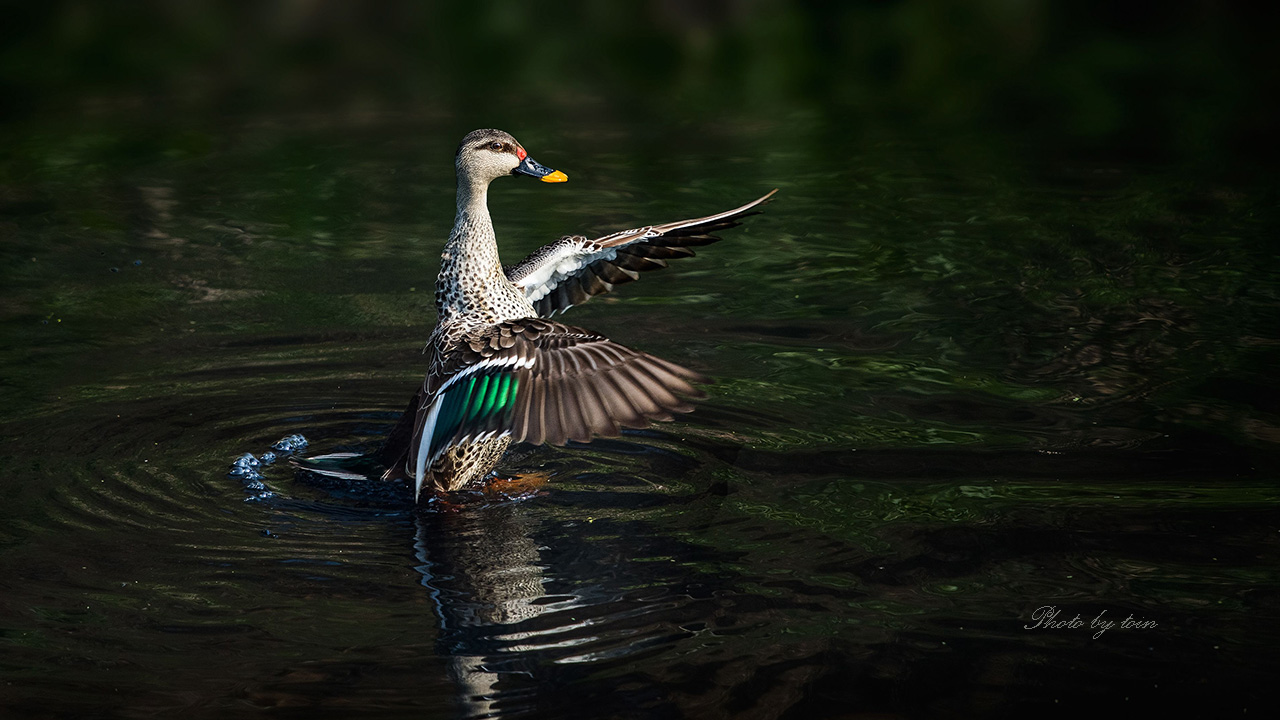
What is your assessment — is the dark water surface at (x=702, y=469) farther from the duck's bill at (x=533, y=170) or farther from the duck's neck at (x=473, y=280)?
the duck's bill at (x=533, y=170)

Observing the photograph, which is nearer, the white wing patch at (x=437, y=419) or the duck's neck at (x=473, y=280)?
the white wing patch at (x=437, y=419)

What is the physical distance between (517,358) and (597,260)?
61.3 inches

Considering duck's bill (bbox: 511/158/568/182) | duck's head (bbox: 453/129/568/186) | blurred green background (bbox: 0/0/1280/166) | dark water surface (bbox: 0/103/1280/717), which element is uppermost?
blurred green background (bbox: 0/0/1280/166)

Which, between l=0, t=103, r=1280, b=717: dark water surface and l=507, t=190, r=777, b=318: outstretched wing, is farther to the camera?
l=507, t=190, r=777, b=318: outstretched wing

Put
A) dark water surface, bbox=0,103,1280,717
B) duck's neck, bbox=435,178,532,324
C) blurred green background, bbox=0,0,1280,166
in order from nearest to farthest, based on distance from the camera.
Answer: dark water surface, bbox=0,103,1280,717, duck's neck, bbox=435,178,532,324, blurred green background, bbox=0,0,1280,166

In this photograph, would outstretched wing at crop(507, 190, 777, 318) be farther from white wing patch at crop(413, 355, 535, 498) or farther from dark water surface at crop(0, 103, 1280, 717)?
white wing patch at crop(413, 355, 535, 498)

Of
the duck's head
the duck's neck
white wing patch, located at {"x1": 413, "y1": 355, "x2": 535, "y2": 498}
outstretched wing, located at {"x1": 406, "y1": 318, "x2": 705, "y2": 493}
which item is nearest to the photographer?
outstretched wing, located at {"x1": 406, "y1": 318, "x2": 705, "y2": 493}

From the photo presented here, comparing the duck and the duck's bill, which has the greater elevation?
the duck's bill

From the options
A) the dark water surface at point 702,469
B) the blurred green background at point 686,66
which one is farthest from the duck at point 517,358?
the blurred green background at point 686,66

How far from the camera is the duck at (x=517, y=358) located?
5.44m

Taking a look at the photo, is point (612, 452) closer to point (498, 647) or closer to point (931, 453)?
point (931, 453)

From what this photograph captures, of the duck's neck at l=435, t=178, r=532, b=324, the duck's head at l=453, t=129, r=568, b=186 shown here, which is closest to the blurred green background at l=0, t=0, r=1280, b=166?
the duck's head at l=453, t=129, r=568, b=186

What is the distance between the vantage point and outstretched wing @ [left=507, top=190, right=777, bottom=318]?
683 centimetres

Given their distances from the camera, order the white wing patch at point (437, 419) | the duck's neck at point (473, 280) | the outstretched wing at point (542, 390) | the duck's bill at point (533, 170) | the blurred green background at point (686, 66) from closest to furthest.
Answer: the outstretched wing at point (542, 390) < the white wing patch at point (437, 419) < the duck's neck at point (473, 280) < the duck's bill at point (533, 170) < the blurred green background at point (686, 66)
